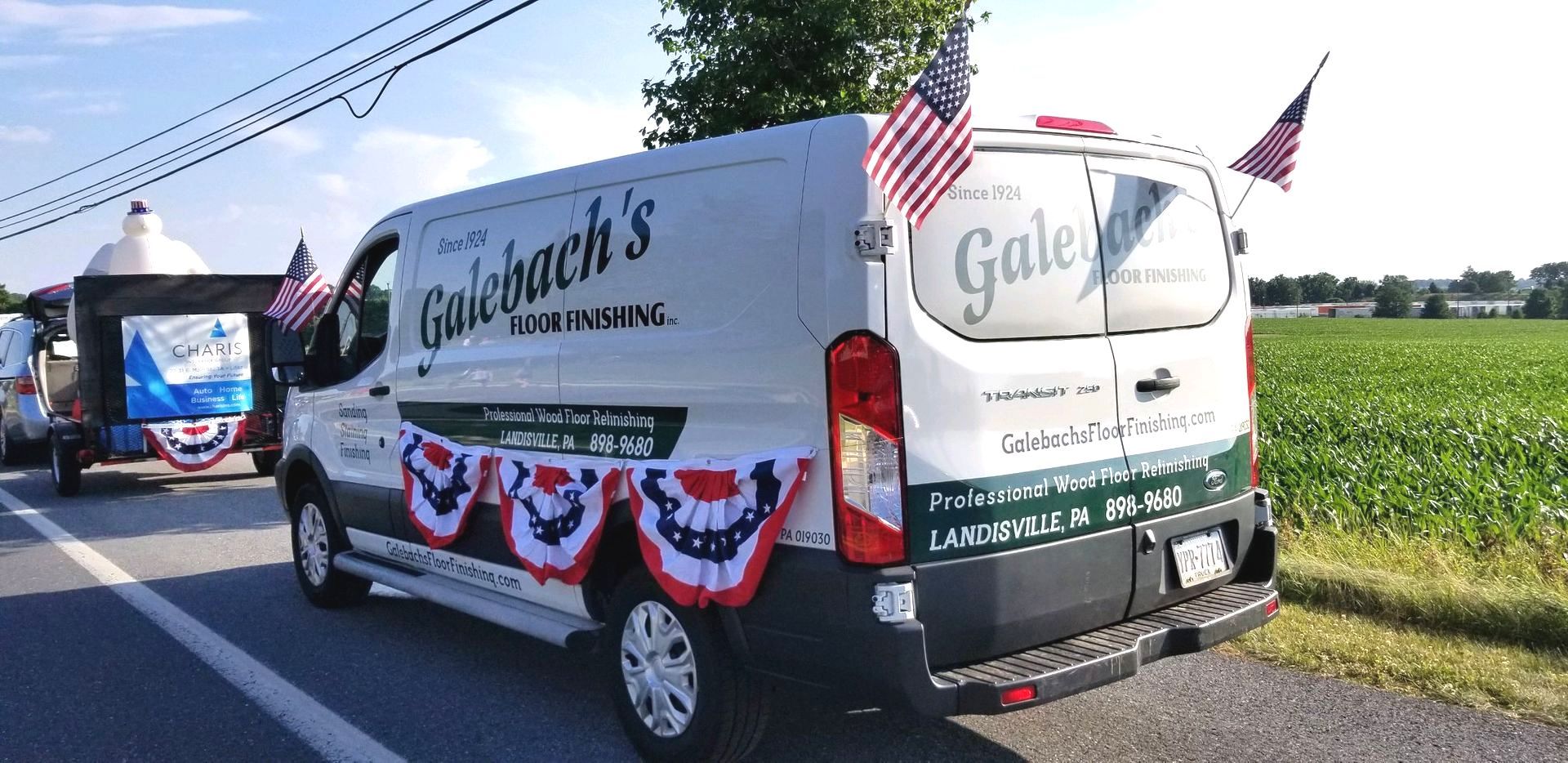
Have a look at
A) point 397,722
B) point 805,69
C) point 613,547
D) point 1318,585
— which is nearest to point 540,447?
point 613,547

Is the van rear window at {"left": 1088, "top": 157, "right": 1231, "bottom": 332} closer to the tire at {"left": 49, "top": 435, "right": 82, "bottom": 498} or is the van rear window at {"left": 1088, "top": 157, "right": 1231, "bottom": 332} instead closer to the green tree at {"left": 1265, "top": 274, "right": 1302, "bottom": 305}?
the tire at {"left": 49, "top": 435, "right": 82, "bottom": 498}

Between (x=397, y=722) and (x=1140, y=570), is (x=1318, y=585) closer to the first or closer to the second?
(x=1140, y=570)

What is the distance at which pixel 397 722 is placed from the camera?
4734 mm

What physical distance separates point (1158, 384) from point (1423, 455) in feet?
22.8

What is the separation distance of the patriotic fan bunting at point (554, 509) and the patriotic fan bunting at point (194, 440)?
342 inches

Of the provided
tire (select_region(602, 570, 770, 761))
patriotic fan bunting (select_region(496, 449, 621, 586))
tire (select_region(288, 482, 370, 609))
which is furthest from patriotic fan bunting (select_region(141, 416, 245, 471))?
tire (select_region(602, 570, 770, 761))

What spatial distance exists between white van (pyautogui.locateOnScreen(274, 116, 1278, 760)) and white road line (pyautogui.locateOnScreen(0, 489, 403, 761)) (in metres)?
0.75

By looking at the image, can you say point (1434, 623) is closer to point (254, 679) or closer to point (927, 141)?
point (927, 141)

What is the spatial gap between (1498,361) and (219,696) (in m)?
35.1

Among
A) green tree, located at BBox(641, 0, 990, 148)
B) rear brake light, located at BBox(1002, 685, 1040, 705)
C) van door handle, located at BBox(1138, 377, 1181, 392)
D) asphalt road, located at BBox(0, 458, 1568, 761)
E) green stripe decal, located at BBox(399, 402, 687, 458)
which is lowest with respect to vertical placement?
Result: asphalt road, located at BBox(0, 458, 1568, 761)

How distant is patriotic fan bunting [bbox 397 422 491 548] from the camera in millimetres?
5164

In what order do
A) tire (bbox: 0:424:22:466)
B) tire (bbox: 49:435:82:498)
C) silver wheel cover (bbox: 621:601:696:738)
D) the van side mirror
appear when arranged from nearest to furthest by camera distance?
silver wheel cover (bbox: 621:601:696:738)
the van side mirror
tire (bbox: 49:435:82:498)
tire (bbox: 0:424:22:466)

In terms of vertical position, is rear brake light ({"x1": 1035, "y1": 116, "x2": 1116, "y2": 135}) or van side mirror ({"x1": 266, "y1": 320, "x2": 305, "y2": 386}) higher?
rear brake light ({"x1": 1035, "y1": 116, "x2": 1116, "y2": 135})

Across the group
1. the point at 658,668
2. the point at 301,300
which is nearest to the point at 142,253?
the point at 301,300
